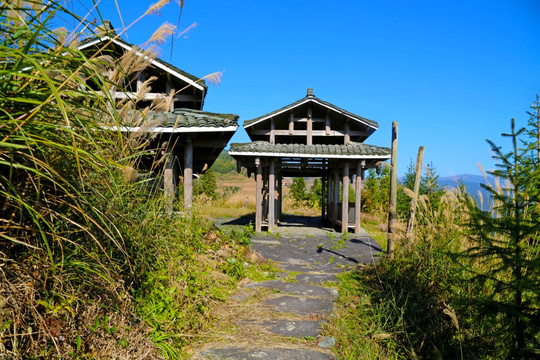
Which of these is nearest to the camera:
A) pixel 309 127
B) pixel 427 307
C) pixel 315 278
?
pixel 427 307

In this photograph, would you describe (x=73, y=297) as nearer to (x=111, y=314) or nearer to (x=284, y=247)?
(x=111, y=314)

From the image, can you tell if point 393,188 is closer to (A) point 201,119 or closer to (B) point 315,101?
(A) point 201,119

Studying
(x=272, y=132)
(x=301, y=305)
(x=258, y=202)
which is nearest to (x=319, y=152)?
(x=272, y=132)

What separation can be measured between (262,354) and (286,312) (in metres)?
1.15

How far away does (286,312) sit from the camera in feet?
13.5

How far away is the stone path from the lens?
3.09 meters

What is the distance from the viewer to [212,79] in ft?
11.1

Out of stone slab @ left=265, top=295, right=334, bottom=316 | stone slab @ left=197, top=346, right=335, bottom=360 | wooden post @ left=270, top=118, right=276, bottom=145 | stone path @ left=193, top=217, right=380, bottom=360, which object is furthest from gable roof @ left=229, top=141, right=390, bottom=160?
stone slab @ left=197, top=346, right=335, bottom=360

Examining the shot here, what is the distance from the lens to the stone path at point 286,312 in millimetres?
3094

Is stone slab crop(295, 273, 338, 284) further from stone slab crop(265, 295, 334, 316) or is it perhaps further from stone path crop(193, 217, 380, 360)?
stone slab crop(265, 295, 334, 316)

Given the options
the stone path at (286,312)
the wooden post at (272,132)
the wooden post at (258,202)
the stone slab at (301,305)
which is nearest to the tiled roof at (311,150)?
the wooden post at (258,202)

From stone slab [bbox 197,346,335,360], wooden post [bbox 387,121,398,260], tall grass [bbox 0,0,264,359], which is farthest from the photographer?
wooden post [bbox 387,121,398,260]

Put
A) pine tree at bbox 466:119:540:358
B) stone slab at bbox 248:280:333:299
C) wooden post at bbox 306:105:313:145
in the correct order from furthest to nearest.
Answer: wooden post at bbox 306:105:313:145 < stone slab at bbox 248:280:333:299 < pine tree at bbox 466:119:540:358

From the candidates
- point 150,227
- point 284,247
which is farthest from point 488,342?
point 284,247
